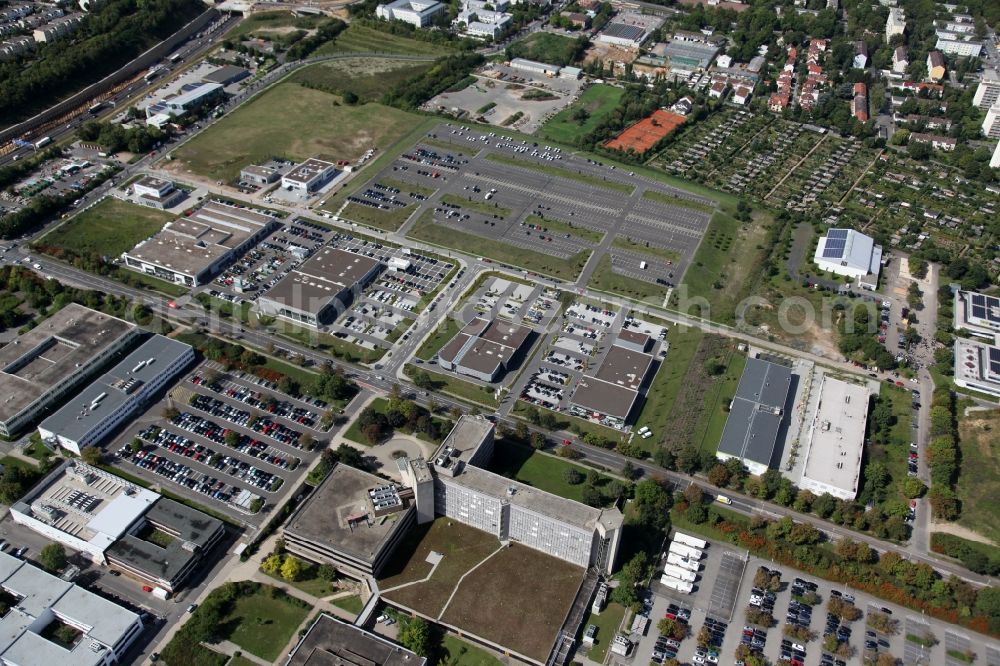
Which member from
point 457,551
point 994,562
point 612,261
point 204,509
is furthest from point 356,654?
point 612,261

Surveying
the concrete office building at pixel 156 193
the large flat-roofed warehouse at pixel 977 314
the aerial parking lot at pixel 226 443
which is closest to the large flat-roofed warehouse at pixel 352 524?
the aerial parking lot at pixel 226 443

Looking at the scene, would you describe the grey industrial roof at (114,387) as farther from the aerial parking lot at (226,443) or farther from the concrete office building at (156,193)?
the concrete office building at (156,193)

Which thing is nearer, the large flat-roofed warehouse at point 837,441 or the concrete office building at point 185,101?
the large flat-roofed warehouse at point 837,441

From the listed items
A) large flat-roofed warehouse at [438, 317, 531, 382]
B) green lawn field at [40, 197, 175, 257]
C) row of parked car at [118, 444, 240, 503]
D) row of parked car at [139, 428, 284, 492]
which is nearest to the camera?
row of parked car at [118, 444, 240, 503]

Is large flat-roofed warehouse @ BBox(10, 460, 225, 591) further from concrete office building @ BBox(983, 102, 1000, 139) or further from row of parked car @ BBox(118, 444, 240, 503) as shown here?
concrete office building @ BBox(983, 102, 1000, 139)

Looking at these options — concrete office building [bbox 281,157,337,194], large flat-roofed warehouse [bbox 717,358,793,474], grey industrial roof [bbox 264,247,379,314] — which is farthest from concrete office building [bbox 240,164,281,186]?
large flat-roofed warehouse [bbox 717,358,793,474]

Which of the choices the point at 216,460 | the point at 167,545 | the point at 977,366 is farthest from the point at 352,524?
the point at 977,366
